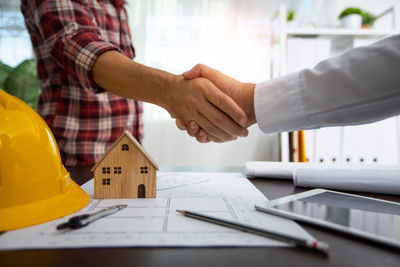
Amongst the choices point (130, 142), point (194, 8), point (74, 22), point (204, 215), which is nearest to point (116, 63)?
point (74, 22)

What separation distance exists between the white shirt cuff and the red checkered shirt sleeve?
437 millimetres

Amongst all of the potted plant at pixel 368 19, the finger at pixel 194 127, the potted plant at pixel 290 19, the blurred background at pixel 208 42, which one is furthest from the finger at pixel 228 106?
the potted plant at pixel 368 19

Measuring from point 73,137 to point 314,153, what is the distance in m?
1.40

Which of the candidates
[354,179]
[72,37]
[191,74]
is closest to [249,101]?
[191,74]

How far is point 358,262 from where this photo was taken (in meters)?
0.22

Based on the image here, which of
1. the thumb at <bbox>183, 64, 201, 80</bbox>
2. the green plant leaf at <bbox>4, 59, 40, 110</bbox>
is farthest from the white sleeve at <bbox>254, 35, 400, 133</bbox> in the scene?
the green plant leaf at <bbox>4, 59, 40, 110</bbox>

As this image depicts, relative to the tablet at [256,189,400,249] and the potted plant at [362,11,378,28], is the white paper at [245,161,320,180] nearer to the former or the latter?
the tablet at [256,189,400,249]

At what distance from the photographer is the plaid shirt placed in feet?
2.46

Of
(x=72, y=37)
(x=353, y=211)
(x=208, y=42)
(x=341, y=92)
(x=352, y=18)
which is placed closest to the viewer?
(x=353, y=211)

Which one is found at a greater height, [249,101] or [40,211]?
[249,101]

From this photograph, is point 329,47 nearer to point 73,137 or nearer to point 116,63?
point 116,63

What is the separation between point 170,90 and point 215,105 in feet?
0.43

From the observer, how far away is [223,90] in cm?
69

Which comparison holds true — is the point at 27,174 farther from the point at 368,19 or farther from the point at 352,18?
the point at 368,19
